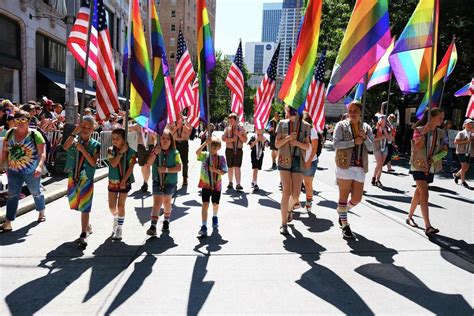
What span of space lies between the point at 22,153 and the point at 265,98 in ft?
18.8

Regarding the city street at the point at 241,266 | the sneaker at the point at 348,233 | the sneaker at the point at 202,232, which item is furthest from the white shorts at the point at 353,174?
the sneaker at the point at 202,232

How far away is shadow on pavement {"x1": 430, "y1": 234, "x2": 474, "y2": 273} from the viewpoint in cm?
486

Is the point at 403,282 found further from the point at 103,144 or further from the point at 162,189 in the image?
the point at 103,144

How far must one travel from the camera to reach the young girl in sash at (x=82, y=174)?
17.5ft

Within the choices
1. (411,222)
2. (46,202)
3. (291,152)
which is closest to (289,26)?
(46,202)

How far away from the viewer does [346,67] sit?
575 centimetres

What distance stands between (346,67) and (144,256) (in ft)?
12.2

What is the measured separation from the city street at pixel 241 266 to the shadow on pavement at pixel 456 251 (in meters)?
0.02

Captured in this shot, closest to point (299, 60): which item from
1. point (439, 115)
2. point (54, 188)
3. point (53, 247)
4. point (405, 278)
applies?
point (439, 115)

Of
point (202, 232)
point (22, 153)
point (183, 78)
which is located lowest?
point (202, 232)

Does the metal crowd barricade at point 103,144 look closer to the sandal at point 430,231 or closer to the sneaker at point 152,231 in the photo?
the sneaker at point 152,231

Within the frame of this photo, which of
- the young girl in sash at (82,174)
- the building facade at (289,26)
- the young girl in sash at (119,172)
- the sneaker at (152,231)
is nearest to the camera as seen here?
the young girl in sash at (82,174)

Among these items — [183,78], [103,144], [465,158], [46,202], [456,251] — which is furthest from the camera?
[103,144]

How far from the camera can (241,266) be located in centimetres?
471
